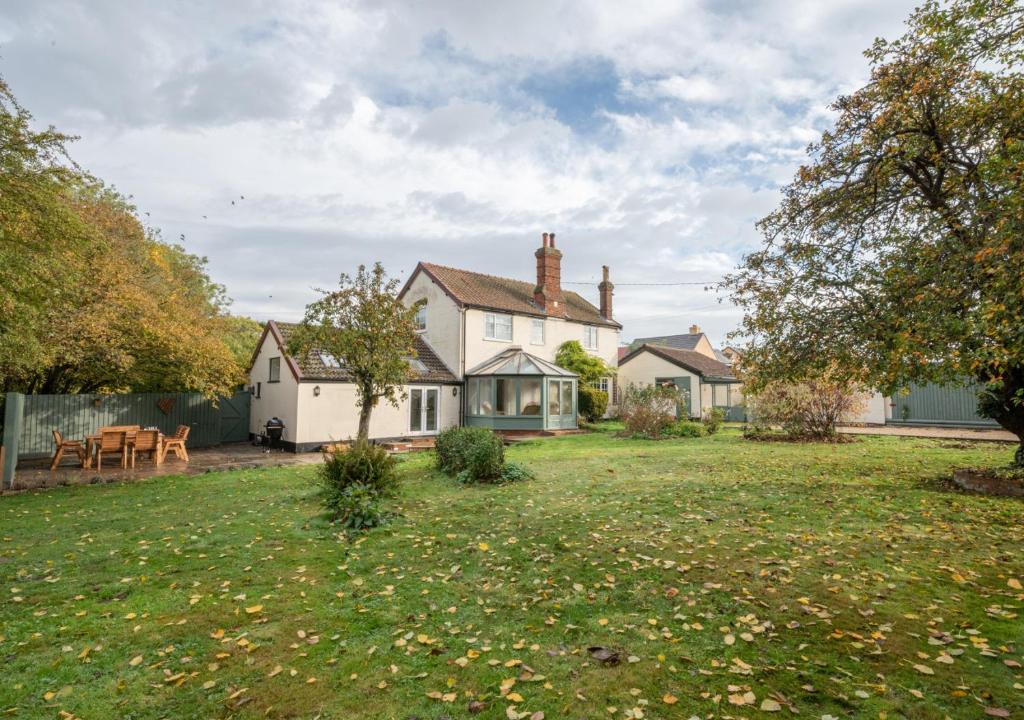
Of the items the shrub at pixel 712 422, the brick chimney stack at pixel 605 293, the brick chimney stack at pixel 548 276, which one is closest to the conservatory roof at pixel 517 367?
the brick chimney stack at pixel 548 276

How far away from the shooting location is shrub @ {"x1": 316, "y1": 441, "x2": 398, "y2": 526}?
26.6 feet

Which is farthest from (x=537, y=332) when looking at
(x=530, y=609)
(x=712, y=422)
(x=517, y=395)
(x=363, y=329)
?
(x=530, y=609)

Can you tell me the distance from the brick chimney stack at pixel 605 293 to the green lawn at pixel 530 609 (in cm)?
2396

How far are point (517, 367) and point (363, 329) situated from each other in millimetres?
10209

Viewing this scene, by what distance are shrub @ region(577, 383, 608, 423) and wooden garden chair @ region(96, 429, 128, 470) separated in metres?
19.3

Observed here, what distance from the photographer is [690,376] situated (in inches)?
1228

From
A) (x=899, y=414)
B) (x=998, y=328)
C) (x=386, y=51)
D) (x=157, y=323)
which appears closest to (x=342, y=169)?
(x=386, y=51)

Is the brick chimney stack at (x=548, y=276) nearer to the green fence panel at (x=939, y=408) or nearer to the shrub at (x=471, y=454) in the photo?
the shrub at (x=471, y=454)

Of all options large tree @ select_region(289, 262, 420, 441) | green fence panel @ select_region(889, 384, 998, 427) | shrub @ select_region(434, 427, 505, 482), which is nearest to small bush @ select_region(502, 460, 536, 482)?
shrub @ select_region(434, 427, 505, 482)

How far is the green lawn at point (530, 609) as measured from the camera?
10.5 feet

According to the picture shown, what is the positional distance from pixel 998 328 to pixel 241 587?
8.23m

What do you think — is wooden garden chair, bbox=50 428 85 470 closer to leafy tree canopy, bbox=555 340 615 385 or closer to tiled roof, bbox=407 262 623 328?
tiled roof, bbox=407 262 623 328

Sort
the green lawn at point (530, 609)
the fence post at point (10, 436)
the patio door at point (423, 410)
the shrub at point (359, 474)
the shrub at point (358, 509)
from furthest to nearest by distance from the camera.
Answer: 1. the patio door at point (423, 410)
2. the fence post at point (10, 436)
3. the shrub at point (359, 474)
4. the shrub at point (358, 509)
5. the green lawn at point (530, 609)

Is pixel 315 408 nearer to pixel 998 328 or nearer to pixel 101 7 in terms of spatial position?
pixel 101 7
